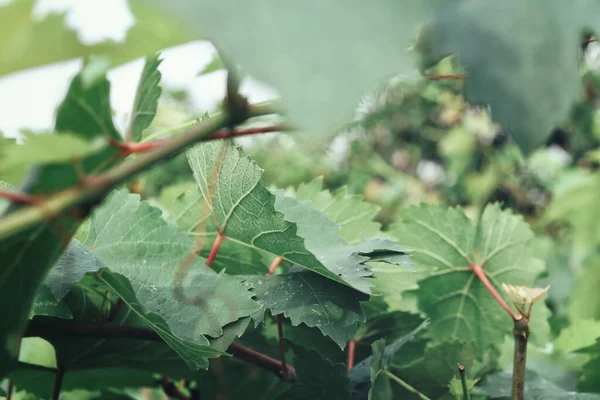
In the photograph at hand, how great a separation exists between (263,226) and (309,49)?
172 millimetres

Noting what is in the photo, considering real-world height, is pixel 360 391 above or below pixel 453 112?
above

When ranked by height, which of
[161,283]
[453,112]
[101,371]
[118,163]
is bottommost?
[453,112]

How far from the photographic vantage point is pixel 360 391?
352 mm

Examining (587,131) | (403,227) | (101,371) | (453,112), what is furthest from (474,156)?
(101,371)

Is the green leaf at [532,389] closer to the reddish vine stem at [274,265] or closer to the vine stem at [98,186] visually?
the reddish vine stem at [274,265]

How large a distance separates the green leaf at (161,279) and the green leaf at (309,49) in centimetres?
16

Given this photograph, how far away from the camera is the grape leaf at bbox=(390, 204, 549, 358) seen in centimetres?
48

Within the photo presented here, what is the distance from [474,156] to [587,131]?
43 cm

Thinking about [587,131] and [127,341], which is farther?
[587,131]

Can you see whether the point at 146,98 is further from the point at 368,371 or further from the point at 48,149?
the point at 368,371

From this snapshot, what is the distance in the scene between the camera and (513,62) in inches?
8.3

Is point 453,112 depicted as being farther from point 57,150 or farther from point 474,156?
point 57,150

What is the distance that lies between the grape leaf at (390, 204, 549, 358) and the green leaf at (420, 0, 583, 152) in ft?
0.91

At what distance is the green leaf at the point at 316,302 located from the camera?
33 centimetres
